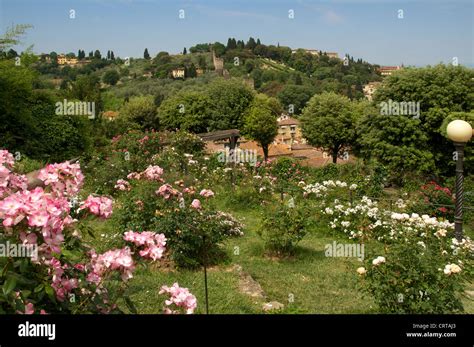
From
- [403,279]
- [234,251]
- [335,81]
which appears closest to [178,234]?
[234,251]

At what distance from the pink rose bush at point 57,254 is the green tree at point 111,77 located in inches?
2431

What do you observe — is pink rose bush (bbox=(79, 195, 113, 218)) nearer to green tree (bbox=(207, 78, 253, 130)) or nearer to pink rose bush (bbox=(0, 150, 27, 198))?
pink rose bush (bbox=(0, 150, 27, 198))

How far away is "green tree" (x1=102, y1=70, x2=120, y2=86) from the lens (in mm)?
60844

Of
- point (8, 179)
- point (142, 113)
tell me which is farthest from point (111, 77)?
point (8, 179)

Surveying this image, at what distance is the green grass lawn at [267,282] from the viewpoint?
13.7ft

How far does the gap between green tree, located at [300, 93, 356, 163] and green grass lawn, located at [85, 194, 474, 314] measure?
21503 mm

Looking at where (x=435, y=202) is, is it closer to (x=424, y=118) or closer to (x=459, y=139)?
(x=459, y=139)

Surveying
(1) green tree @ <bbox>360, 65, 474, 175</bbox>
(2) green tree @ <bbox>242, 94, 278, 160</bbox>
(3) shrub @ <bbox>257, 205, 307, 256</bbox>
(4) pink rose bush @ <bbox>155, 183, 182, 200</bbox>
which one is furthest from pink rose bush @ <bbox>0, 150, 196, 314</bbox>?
(2) green tree @ <bbox>242, 94, 278, 160</bbox>

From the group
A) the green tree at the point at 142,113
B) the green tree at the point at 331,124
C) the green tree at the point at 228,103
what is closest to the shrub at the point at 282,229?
the green tree at the point at 331,124
